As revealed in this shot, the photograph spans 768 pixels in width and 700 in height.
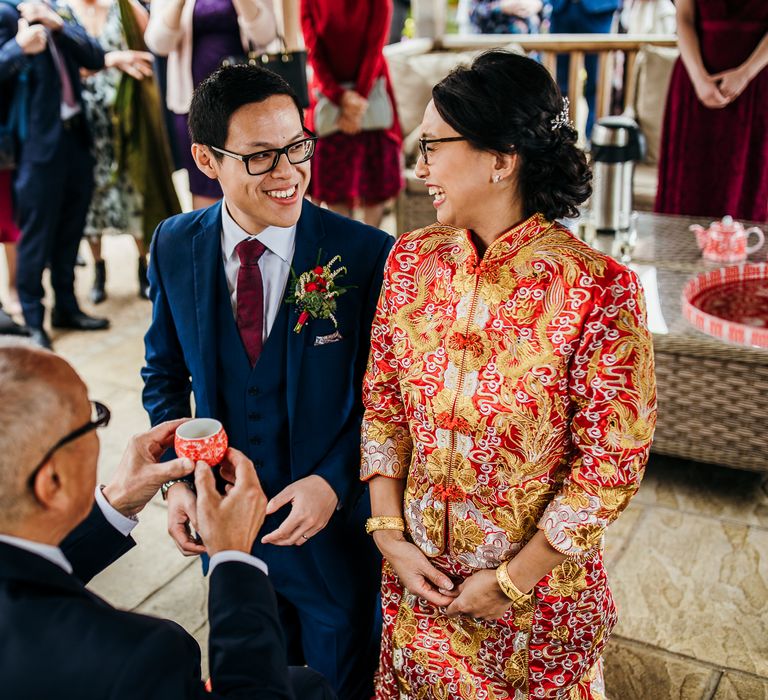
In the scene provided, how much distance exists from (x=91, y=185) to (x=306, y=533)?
3.24 meters

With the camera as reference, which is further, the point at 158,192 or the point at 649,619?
the point at 158,192

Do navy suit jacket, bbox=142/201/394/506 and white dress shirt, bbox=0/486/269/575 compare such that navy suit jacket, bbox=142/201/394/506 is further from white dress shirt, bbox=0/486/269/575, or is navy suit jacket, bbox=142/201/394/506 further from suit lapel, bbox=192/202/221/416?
white dress shirt, bbox=0/486/269/575

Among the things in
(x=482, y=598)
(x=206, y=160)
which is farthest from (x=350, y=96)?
(x=482, y=598)

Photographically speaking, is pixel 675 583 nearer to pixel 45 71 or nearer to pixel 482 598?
pixel 482 598

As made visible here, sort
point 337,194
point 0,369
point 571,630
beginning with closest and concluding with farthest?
point 0,369
point 571,630
point 337,194

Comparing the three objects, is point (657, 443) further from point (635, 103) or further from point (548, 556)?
point (635, 103)

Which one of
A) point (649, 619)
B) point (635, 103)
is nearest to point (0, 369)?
point (649, 619)

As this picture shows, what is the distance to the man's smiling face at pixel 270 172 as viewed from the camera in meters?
1.75

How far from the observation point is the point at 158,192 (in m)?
4.56

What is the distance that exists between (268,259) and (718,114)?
2.67m

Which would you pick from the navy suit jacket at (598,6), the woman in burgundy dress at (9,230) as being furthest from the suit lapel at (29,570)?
the navy suit jacket at (598,6)

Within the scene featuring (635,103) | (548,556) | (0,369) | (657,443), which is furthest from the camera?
(635,103)

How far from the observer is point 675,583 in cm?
253

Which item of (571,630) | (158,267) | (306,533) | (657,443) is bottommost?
(657,443)
